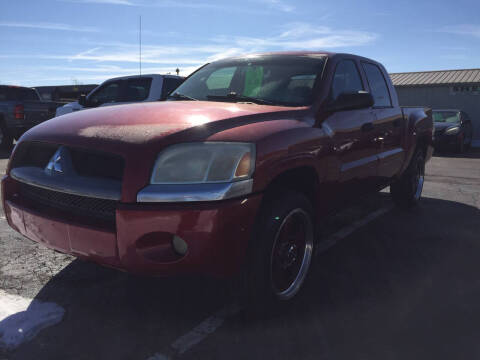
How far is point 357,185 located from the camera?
11.8 feet

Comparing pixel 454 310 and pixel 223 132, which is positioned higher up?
pixel 223 132

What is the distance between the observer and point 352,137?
3.37 meters

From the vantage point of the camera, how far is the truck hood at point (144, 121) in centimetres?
227

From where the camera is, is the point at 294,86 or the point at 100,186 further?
the point at 294,86

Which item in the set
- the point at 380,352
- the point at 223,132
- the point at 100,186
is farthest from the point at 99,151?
the point at 380,352

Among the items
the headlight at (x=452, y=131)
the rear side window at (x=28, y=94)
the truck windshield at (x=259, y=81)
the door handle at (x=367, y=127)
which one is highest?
the truck windshield at (x=259, y=81)

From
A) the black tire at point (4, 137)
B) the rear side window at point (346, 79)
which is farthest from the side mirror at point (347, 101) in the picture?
the black tire at point (4, 137)

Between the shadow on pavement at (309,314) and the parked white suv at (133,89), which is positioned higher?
the parked white suv at (133,89)

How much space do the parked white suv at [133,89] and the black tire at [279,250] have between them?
592 cm

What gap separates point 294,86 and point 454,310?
1889mm

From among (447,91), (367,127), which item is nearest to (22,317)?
(367,127)

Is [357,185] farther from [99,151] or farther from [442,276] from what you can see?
[99,151]

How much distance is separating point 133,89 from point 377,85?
547 centimetres

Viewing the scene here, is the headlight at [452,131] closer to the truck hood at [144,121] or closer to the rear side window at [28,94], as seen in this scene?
the truck hood at [144,121]
